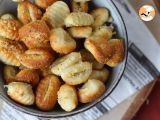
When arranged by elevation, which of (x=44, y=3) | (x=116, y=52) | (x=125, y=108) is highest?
(x=44, y=3)

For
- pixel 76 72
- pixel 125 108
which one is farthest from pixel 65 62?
pixel 125 108

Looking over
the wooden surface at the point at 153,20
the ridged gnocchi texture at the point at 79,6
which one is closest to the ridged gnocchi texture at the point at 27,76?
the ridged gnocchi texture at the point at 79,6

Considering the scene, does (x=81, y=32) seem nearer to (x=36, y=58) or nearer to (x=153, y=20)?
(x=36, y=58)

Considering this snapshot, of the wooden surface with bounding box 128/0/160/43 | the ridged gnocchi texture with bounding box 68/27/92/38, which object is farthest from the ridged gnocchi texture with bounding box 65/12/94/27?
the wooden surface with bounding box 128/0/160/43

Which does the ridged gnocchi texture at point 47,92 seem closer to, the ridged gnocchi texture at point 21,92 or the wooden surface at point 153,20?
the ridged gnocchi texture at point 21,92

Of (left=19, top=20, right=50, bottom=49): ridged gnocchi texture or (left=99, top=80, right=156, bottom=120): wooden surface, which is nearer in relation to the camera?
(left=19, top=20, right=50, bottom=49): ridged gnocchi texture

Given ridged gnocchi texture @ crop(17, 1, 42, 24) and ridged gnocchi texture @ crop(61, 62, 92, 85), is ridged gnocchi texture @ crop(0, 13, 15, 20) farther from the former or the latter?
ridged gnocchi texture @ crop(61, 62, 92, 85)

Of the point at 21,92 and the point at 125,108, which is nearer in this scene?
the point at 21,92

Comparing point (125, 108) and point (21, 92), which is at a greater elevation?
point (21, 92)
